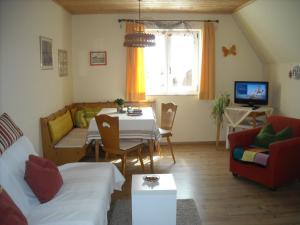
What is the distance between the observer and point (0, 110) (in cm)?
281

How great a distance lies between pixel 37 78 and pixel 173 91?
2680 mm

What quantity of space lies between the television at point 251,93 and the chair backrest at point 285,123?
3.01ft

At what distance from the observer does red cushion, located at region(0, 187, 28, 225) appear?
168 cm

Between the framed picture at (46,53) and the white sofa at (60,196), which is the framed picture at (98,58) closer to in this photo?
the framed picture at (46,53)

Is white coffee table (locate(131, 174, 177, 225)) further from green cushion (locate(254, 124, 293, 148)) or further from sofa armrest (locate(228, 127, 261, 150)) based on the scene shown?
green cushion (locate(254, 124, 293, 148))

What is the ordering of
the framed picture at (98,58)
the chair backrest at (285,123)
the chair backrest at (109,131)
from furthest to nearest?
the framed picture at (98,58)
the chair backrest at (285,123)
the chair backrest at (109,131)

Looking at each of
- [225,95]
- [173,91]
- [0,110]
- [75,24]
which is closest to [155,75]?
[173,91]

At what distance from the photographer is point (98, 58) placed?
5.48 metres

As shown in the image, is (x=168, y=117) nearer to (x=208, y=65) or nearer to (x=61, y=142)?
(x=208, y=65)

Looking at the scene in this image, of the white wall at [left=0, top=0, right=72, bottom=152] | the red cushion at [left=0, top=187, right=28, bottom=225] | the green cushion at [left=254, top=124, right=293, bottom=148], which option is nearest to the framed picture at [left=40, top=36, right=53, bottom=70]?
the white wall at [left=0, top=0, right=72, bottom=152]

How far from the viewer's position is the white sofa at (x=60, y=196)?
2.05 metres

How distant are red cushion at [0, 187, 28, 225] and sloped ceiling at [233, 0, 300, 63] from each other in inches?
145

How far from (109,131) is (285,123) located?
90.7 inches

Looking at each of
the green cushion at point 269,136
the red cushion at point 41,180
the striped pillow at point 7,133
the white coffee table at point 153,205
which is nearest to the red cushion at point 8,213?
the red cushion at point 41,180
